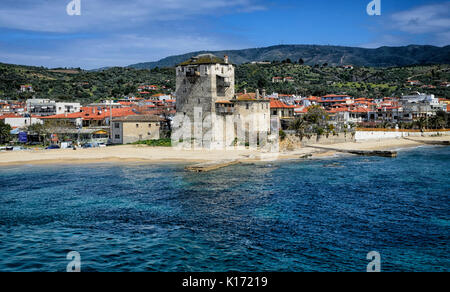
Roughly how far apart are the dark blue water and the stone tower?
76.7ft

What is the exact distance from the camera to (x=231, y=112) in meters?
60.6

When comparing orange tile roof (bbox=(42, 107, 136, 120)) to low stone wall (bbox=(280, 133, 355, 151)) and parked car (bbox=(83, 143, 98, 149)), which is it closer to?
parked car (bbox=(83, 143, 98, 149))

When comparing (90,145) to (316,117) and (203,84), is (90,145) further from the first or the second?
(316,117)

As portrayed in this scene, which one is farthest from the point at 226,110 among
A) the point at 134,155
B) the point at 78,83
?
the point at 78,83

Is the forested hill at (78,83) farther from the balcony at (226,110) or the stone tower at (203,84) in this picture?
the balcony at (226,110)

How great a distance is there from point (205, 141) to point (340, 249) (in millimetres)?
43918

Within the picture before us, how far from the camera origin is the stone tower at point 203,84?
61188 millimetres

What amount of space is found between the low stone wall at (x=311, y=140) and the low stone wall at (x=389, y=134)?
15.8 feet

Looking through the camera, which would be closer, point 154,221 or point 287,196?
point 154,221

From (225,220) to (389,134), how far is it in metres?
68.1

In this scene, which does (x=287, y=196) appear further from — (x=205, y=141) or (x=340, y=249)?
(x=205, y=141)
